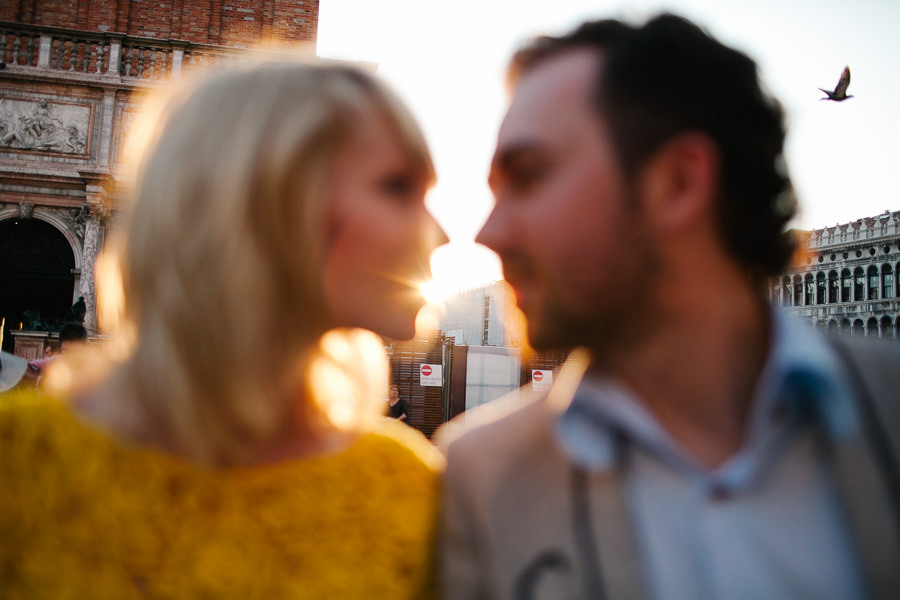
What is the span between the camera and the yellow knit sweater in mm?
1356

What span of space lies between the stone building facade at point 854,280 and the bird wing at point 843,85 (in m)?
40.0

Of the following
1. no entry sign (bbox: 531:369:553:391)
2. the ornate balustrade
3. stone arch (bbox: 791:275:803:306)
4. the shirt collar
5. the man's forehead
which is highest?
the ornate balustrade

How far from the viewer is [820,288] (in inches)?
1994

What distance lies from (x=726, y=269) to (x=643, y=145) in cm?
39

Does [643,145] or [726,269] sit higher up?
[643,145]

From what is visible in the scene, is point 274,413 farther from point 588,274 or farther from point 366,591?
point 588,274

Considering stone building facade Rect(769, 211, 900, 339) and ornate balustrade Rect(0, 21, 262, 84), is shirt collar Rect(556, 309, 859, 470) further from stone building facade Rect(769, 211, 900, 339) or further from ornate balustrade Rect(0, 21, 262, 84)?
stone building facade Rect(769, 211, 900, 339)

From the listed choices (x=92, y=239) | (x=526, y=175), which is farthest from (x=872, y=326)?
(x=526, y=175)

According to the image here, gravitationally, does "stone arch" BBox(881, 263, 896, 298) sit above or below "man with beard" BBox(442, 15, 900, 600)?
above

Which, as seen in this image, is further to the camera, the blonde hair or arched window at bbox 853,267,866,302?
arched window at bbox 853,267,866,302

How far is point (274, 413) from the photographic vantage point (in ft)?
4.85

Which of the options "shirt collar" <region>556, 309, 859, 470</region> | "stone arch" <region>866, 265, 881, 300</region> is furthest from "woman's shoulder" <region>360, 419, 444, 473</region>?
"stone arch" <region>866, 265, 881, 300</region>

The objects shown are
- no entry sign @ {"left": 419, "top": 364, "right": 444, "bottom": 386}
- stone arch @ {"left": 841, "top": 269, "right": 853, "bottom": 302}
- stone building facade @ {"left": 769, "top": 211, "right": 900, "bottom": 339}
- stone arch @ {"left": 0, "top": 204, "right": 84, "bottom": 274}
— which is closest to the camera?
stone arch @ {"left": 0, "top": 204, "right": 84, "bottom": 274}

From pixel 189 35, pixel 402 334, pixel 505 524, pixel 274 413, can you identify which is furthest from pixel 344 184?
pixel 189 35
